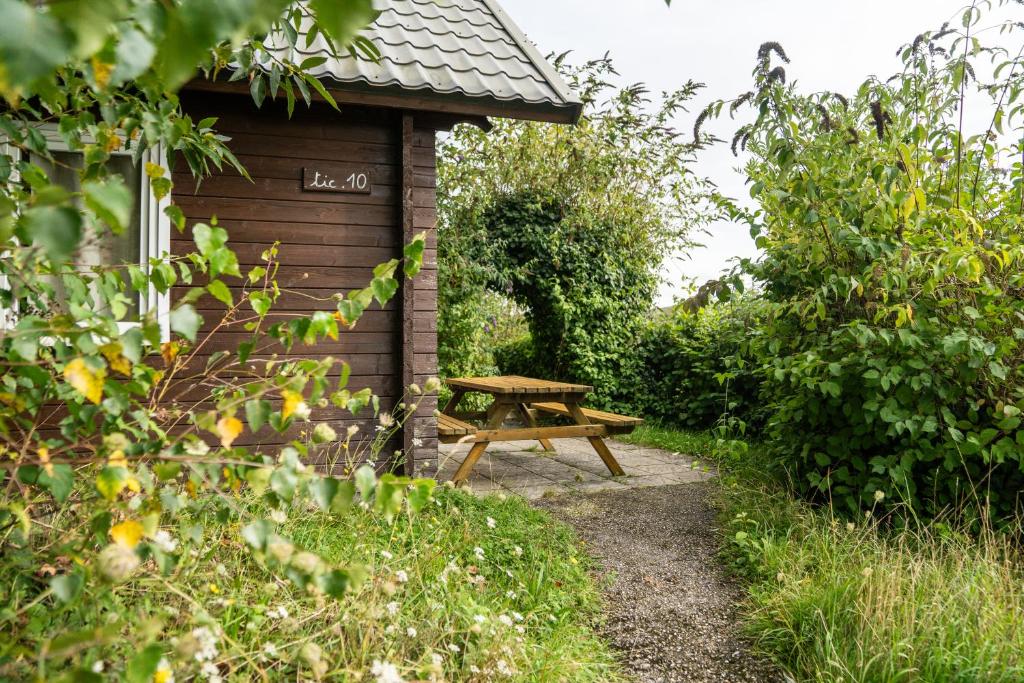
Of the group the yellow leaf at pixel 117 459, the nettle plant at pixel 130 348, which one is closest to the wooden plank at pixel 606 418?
the nettle plant at pixel 130 348

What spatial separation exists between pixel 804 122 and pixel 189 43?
3792 millimetres

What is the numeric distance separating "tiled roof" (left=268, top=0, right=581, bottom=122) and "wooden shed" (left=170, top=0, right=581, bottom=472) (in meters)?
0.01

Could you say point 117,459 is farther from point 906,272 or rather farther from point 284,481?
point 906,272

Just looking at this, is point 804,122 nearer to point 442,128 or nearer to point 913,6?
point 913,6

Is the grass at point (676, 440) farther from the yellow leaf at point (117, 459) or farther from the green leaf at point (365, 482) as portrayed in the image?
the yellow leaf at point (117, 459)

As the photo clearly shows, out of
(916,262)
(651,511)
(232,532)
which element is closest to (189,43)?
(232,532)

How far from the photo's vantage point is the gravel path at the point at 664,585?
286 cm

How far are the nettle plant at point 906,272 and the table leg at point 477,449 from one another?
2.19 m

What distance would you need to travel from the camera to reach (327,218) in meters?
4.69

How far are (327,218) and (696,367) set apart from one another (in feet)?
17.4

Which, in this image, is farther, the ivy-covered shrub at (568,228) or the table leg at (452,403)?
the ivy-covered shrub at (568,228)

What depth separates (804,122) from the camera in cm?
380

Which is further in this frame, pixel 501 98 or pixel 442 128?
pixel 442 128

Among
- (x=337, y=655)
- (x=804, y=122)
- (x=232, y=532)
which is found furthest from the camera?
(x=804, y=122)
